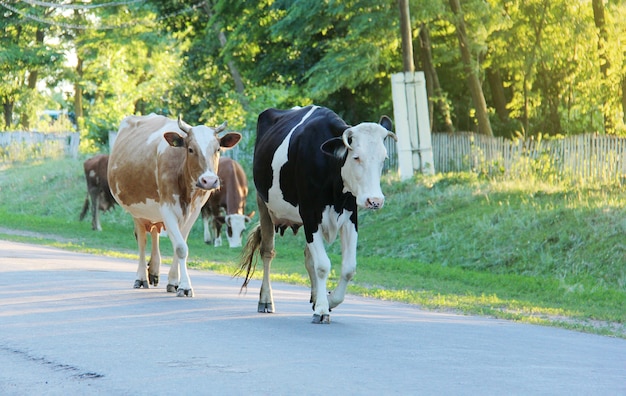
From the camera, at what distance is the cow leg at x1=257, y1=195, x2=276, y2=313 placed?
39.6 ft

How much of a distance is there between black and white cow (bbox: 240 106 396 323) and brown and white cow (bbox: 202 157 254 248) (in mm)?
14562

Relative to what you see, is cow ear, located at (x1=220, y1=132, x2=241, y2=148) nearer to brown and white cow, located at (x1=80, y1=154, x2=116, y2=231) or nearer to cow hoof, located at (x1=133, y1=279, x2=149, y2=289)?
cow hoof, located at (x1=133, y1=279, x2=149, y2=289)

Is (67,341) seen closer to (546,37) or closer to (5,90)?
(546,37)

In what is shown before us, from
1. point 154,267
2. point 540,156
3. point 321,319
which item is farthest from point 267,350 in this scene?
point 540,156

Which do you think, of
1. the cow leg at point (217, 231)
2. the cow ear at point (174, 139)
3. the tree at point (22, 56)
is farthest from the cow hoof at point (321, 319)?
the tree at point (22, 56)

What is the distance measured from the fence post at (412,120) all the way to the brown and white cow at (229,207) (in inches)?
175

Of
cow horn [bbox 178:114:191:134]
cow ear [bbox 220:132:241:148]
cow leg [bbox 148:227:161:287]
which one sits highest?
cow horn [bbox 178:114:191:134]

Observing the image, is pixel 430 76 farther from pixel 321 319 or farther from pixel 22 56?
pixel 22 56

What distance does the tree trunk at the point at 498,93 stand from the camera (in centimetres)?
3947

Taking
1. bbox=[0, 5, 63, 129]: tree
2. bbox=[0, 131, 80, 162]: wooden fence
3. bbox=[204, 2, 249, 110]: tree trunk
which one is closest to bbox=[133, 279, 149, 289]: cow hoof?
bbox=[204, 2, 249, 110]: tree trunk

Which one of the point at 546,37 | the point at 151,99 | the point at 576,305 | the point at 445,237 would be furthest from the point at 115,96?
the point at 576,305

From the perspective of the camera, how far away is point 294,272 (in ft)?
66.3

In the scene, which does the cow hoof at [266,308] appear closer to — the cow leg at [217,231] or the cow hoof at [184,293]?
the cow hoof at [184,293]

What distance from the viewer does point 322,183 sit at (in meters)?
11.4
